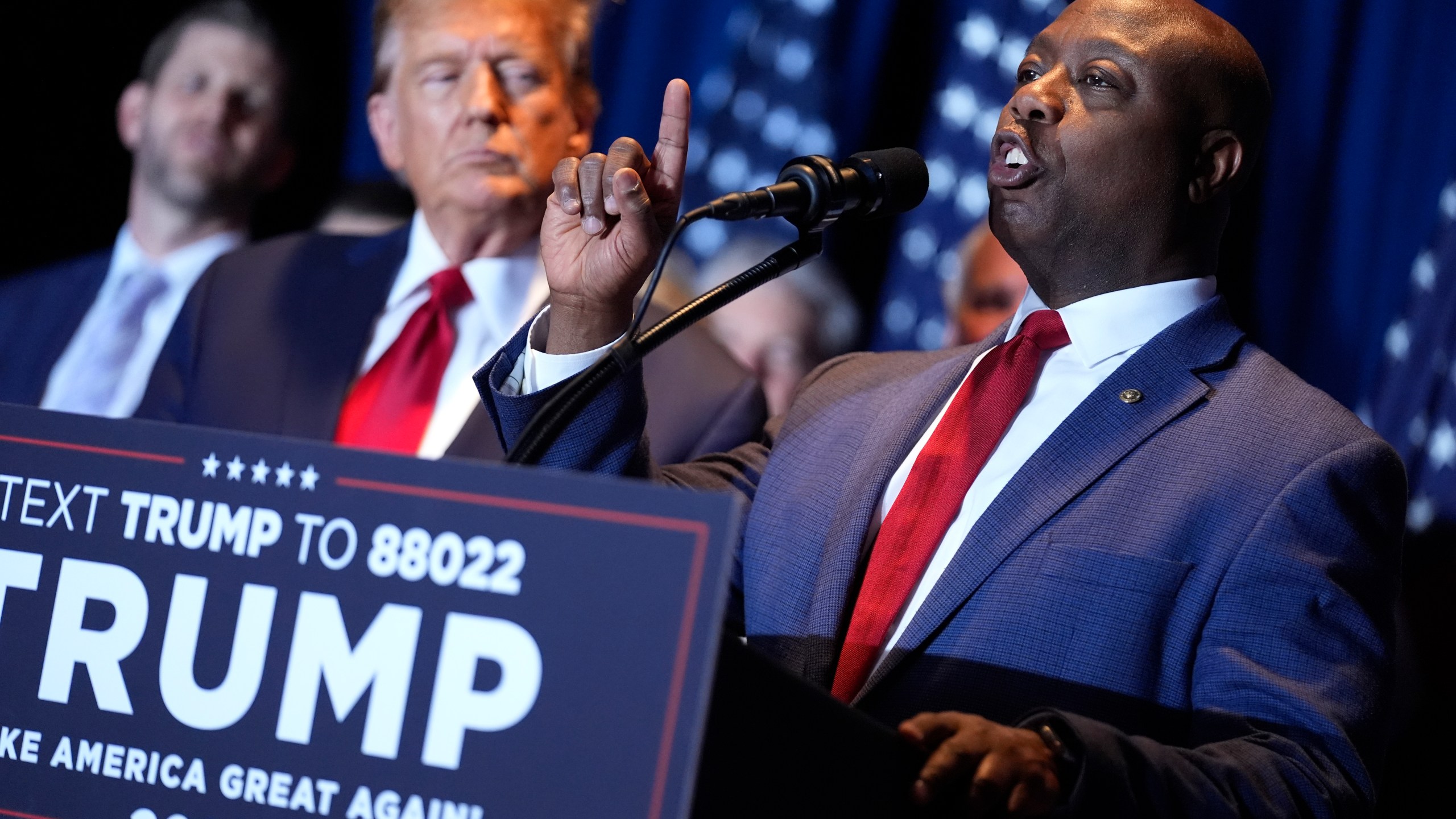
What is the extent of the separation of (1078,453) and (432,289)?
1.39 m

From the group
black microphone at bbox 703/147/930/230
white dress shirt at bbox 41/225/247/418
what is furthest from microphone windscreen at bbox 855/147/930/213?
white dress shirt at bbox 41/225/247/418

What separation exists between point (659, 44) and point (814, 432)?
1.65 metres

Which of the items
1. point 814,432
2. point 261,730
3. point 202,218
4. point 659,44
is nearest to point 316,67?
point 202,218

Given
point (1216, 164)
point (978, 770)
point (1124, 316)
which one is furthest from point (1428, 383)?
point (978, 770)

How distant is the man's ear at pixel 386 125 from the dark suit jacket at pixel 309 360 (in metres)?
0.15

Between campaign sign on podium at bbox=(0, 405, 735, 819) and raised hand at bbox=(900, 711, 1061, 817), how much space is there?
0.23 m

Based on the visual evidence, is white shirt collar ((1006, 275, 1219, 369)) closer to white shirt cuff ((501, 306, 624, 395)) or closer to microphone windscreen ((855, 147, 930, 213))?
microphone windscreen ((855, 147, 930, 213))

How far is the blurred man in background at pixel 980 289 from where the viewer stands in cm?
292

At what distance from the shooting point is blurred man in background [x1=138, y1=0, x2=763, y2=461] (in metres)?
2.41

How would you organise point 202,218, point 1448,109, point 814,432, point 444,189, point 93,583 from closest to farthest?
point 93,583
point 814,432
point 444,189
point 1448,109
point 202,218

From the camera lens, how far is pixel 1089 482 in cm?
147

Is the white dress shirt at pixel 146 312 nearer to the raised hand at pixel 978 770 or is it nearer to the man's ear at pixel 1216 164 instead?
the man's ear at pixel 1216 164

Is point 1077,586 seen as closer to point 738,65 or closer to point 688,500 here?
point 688,500

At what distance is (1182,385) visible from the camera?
1.54m
